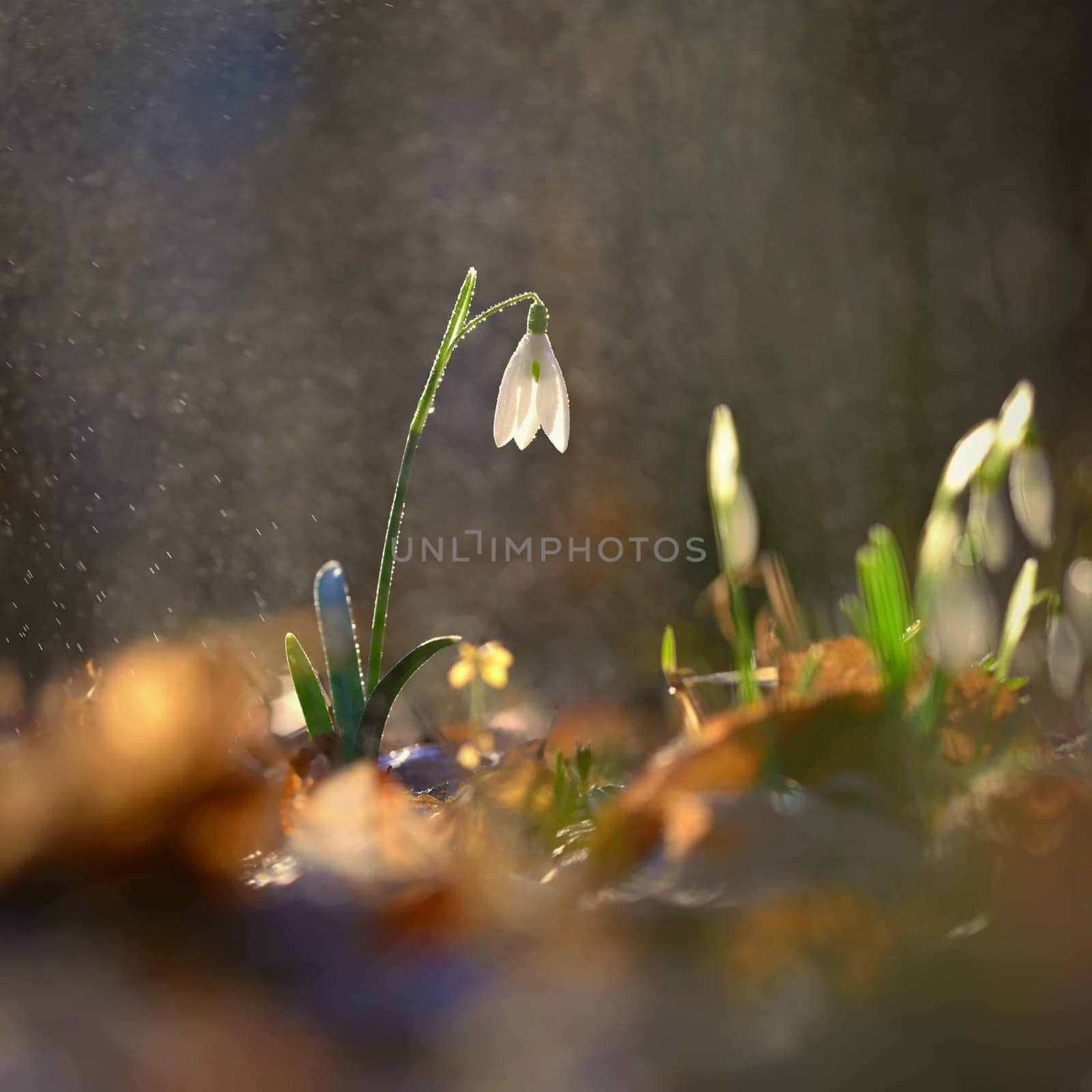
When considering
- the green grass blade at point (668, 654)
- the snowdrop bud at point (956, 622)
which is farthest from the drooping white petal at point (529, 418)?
the snowdrop bud at point (956, 622)

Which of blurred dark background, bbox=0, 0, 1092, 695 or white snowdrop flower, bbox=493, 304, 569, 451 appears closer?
white snowdrop flower, bbox=493, 304, 569, 451

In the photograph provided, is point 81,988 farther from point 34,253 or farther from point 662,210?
point 662,210

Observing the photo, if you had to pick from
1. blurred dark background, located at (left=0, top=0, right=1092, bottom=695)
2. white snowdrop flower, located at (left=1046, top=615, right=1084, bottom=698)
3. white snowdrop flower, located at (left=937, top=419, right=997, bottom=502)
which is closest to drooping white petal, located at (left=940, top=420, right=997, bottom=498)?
white snowdrop flower, located at (left=937, top=419, right=997, bottom=502)

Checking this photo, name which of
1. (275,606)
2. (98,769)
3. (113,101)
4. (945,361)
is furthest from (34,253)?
(98,769)

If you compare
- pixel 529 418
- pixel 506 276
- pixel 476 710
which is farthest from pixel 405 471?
pixel 506 276

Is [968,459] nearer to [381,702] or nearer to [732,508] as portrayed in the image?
[732,508]

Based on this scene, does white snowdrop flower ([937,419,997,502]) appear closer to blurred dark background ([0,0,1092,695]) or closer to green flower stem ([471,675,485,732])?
green flower stem ([471,675,485,732])
